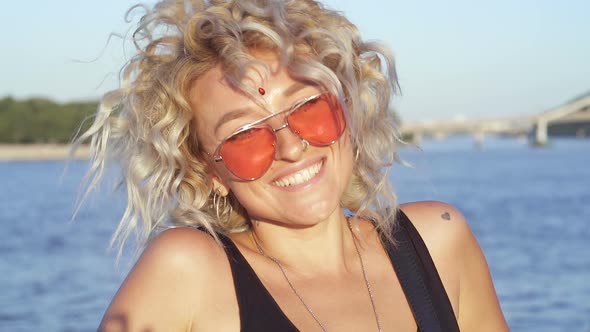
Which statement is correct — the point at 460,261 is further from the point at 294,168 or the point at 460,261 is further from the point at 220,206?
the point at 220,206

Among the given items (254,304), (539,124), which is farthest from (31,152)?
(254,304)

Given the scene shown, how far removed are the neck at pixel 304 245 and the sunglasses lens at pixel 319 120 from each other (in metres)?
0.23

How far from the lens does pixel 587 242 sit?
18.5 m

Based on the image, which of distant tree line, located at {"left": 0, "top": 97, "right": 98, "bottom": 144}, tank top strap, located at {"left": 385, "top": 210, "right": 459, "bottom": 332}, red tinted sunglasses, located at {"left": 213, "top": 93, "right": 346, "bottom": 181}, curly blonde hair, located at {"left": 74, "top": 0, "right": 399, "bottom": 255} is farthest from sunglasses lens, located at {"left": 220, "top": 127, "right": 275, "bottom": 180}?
distant tree line, located at {"left": 0, "top": 97, "right": 98, "bottom": 144}

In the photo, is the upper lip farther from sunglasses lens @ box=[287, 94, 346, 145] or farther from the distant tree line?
the distant tree line

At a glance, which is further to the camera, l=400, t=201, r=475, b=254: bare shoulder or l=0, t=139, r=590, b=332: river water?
l=0, t=139, r=590, b=332: river water

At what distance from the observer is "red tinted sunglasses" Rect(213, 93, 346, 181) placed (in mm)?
2344

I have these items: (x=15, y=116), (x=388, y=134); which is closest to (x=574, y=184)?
(x=388, y=134)

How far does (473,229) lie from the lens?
20719 mm

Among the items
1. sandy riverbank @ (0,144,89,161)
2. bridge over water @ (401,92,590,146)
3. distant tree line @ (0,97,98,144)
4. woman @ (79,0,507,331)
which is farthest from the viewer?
bridge over water @ (401,92,590,146)

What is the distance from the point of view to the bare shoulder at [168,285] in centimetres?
211

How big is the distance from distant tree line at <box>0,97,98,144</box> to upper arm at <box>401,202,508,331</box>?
254 ft

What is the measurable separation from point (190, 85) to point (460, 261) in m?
0.81

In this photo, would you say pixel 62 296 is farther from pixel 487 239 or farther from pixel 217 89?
pixel 217 89
